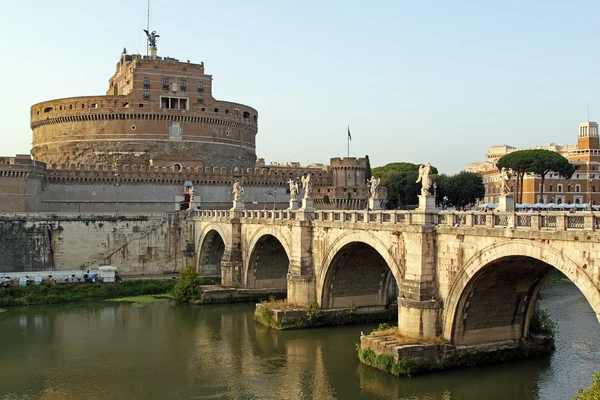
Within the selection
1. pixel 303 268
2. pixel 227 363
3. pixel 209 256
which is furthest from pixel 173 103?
pixel 227 363

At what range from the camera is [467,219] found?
68.3 feet

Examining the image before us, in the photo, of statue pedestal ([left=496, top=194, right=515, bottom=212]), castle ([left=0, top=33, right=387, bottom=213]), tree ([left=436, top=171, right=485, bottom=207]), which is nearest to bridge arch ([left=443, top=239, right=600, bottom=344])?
statue pedestal ([left=496, top=194, right=515, bottom=212])

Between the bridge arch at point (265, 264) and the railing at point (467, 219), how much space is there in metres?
4.22

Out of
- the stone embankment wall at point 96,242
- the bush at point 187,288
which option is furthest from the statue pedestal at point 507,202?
the stone embankment wall at point 96,242

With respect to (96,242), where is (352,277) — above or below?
below

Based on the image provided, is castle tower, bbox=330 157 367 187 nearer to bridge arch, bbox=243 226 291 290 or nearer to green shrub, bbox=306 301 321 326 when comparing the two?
bridge arch, bbox=243 226 291 290

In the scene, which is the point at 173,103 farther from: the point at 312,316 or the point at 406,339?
the point at 406,339

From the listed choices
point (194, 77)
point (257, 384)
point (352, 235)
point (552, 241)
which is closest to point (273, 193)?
point (194, 77)

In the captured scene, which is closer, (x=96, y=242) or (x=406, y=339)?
(x=406, y=339)

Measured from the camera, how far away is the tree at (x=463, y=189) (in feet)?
217

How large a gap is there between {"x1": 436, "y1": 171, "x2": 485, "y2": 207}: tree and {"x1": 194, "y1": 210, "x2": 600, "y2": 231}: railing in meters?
36.7

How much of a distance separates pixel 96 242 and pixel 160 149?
20.0 metres

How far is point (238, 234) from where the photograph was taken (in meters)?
39.1

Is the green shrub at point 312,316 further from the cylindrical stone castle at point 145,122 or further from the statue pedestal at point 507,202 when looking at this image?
the cylindrical stone castle at point 145,122
